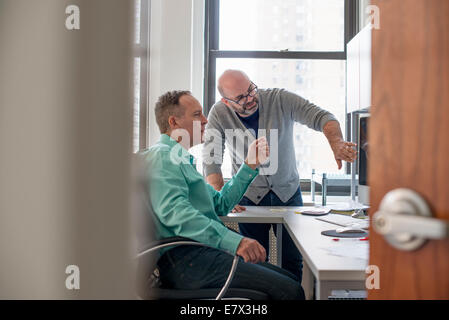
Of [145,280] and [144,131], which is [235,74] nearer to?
[144,131]

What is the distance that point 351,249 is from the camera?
3.93 feet

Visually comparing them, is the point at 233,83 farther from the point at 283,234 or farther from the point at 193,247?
the point at 193,247

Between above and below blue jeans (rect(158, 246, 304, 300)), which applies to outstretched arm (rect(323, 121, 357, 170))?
above

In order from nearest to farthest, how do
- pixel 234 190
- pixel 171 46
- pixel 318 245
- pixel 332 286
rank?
pixel 332 286, pixel 318 245, pixel 234 190, pixel 171 46

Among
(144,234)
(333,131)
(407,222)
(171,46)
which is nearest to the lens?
(407,222)

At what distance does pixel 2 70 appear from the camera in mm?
581

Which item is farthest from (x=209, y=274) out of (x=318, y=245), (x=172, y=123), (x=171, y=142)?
(x=172, y=123)

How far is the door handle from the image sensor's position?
391 millimetres

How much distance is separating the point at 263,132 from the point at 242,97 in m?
0.26

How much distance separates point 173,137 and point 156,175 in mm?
322

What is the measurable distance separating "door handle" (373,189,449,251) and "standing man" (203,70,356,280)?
5.74 feet

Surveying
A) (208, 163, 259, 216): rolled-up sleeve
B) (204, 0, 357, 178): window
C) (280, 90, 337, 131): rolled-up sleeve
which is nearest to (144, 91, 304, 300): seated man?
(208, 163, 259, 216): rolled-up sleeve

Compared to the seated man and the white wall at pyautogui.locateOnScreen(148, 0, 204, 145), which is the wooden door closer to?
the seated man

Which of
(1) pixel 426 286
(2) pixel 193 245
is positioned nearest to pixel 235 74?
(2) pixel 193 245
